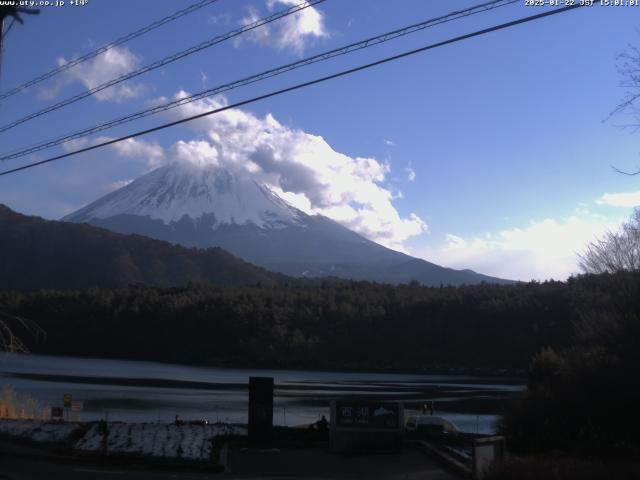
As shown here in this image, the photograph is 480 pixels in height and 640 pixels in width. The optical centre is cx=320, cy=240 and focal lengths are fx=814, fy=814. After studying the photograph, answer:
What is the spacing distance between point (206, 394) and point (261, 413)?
1512 inches

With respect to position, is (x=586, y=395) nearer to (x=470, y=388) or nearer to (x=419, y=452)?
(x=419, y=452)

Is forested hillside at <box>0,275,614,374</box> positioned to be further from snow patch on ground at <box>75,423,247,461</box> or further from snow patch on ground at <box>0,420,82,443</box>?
snow patch on ground at <box>0,420,82,443</box>

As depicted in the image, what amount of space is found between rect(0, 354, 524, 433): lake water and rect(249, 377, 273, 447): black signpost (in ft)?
43.1

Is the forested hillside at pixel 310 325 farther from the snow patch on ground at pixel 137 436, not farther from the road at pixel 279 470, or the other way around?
the road at pixel 279 470

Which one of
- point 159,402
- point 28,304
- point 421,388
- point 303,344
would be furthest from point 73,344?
point 159,402

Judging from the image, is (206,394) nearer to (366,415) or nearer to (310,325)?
(366,415)

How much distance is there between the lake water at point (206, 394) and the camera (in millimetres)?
40531

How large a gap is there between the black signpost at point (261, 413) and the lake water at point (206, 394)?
43.1 ft

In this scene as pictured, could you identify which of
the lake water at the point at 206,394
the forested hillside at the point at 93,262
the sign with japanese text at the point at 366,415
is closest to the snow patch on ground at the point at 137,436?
the sign with japanese text at the point at 366,415

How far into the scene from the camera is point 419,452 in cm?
2020

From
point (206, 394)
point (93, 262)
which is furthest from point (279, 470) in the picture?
point (93, 262)

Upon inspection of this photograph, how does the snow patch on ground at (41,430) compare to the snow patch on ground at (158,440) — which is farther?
the snow patch on ground at (41,430)

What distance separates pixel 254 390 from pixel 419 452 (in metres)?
4.38

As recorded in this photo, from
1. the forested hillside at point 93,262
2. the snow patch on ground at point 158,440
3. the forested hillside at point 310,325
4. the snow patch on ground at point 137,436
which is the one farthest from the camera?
the forested hillside at point 93,262
